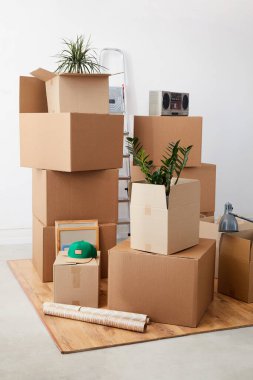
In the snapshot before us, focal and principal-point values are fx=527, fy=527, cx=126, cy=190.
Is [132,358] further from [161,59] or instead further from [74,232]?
[161,59]

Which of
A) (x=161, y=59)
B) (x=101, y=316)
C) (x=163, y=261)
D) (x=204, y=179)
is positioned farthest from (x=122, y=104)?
(x=101, y=316)

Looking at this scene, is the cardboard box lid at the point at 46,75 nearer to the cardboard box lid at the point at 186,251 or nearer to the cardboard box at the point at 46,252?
the cardboard box at the point at 46,252

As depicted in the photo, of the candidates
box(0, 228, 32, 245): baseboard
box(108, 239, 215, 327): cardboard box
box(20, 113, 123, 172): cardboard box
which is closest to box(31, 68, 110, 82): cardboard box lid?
box(20, 113, 123, 172): cardboard box

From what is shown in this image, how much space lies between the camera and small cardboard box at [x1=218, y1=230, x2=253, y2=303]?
2809 millimetres

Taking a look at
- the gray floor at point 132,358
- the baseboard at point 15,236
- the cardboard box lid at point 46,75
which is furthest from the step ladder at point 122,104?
the gray floor at point 132,358

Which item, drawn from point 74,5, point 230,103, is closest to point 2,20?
point 74,5

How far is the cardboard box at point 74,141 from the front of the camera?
3.01 meters

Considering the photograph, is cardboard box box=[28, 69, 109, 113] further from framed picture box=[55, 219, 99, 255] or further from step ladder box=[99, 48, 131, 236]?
step ladder box=[99, 48, 131, 236]

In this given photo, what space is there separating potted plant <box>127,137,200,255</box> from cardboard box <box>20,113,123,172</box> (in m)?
0.52

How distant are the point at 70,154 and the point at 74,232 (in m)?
0.51

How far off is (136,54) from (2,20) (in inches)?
44.1

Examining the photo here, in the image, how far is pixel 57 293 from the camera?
2.74 metres

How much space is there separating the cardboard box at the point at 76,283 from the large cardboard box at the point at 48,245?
49 cm

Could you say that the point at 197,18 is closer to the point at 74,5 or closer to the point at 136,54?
the point at 136,54
